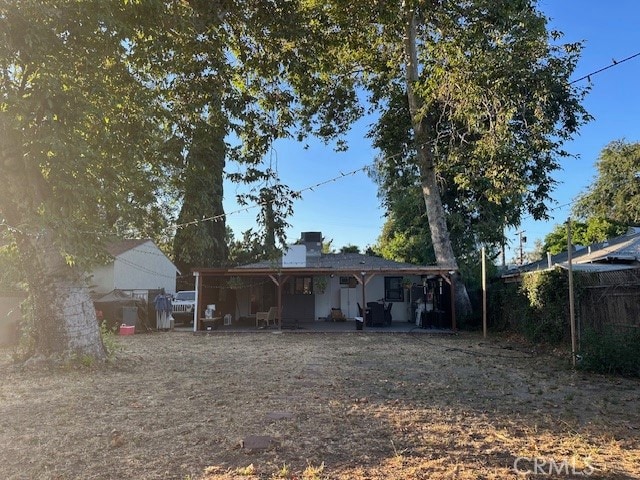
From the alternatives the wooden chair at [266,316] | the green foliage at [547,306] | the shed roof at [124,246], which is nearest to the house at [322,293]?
the wooden chair at [266,316]

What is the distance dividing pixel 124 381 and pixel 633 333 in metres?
8.56

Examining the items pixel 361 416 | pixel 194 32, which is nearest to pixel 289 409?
pixel 361 416

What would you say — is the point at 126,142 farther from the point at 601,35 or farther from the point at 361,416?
the point at 601,35

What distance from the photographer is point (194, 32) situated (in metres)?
9.34

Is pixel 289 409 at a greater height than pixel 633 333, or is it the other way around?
pixel 633 333

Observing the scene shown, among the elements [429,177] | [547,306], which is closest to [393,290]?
[429,177]

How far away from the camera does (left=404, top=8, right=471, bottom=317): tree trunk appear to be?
57.1 feet

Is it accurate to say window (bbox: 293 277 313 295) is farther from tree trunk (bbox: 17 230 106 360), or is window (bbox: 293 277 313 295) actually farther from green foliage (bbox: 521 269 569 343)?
tree trunk (bbox: 17 230 106 360)

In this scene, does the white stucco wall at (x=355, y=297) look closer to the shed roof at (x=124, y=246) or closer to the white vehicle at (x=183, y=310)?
the white vehicle at (x=183, y=310)

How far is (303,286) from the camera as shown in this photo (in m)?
20.4

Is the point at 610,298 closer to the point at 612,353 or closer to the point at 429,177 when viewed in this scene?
the point at 612,353

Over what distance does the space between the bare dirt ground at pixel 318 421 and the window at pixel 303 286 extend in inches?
422

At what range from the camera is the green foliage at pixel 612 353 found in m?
7.56

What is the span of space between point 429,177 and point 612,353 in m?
11.1
